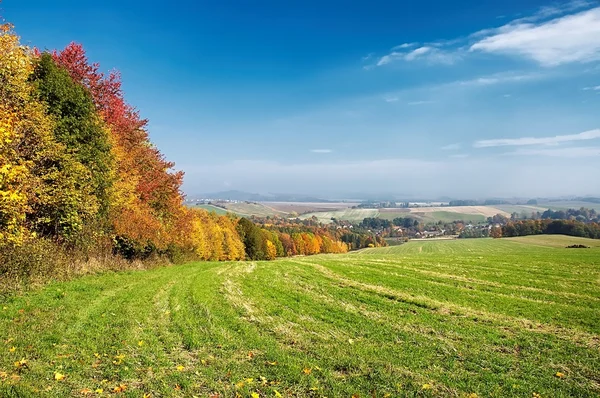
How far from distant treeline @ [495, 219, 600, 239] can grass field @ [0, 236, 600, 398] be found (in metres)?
91.0

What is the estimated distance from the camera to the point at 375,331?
1066 cm

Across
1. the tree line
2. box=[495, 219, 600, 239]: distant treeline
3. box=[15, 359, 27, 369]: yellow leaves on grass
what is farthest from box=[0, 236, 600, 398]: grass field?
box=[495, 219, 600, 239]: distant treeline

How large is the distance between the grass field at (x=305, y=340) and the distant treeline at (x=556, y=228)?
90983 millimetres

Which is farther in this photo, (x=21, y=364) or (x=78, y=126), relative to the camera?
(x=78, y=126)

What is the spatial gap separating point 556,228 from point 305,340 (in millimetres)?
111600

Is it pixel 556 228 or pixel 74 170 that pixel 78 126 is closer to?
pixel 74 170

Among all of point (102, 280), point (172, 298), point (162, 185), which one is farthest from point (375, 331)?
point (162, 185)

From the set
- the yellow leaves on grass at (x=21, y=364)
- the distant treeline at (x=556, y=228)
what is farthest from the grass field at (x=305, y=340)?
the distant treeline at (x=556, y=228)

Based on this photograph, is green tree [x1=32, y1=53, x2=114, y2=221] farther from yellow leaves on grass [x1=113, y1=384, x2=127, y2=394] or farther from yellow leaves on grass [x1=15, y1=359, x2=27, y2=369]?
yellow leaves on grass [x1=113, y1=384, x2=127, y2=394]

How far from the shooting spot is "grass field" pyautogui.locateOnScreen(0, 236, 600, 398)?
7230mm

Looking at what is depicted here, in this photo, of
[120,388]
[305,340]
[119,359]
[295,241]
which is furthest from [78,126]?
[295,241]

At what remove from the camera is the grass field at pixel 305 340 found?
7.23 m

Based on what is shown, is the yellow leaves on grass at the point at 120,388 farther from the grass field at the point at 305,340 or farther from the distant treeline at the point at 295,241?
the distant treeline at the point at 295,241

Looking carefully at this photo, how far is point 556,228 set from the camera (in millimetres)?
96938
